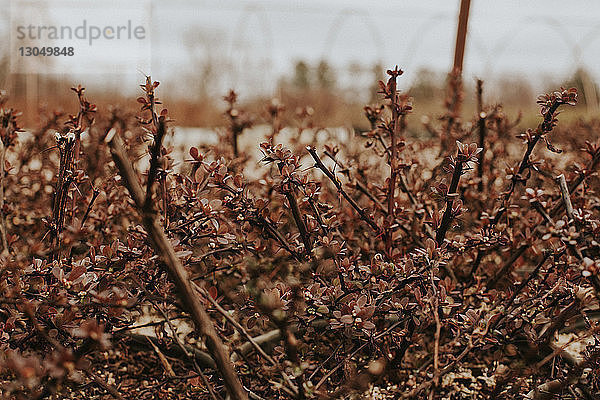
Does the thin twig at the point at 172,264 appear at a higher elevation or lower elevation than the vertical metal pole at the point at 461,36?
lower

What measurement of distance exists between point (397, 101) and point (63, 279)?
83 cm

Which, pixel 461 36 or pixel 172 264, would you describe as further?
pixel 461 36

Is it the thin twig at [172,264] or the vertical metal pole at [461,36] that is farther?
the vertical metal pole at [461,36]

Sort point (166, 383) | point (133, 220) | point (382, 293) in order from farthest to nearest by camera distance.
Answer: point (133, 220)
point (166, 383)
point (382, 293)

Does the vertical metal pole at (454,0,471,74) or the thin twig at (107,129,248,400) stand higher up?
the vertical metal pole at (454,0,471,74)

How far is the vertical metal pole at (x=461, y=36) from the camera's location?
97.0 inches

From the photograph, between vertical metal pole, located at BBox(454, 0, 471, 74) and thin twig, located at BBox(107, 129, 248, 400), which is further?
vertical metal pole, located at BBox(454, 0, 471, 74)

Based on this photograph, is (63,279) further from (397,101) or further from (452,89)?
(452,89)

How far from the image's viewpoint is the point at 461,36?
97.3 inches

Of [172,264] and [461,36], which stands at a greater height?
[461,36]

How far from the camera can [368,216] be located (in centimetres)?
143

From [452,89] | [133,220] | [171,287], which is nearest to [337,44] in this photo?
[452,89]

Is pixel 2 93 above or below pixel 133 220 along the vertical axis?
above

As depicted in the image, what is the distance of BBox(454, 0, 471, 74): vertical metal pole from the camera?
2.46 metres
